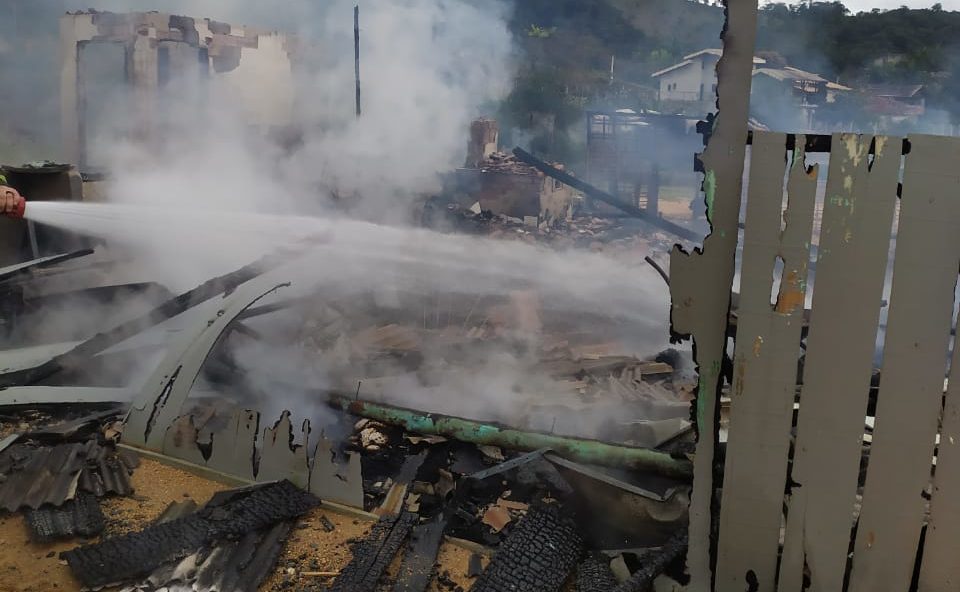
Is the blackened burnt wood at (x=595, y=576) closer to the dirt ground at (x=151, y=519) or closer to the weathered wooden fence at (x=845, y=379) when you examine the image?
the dirt ground at (x=151, y=519)

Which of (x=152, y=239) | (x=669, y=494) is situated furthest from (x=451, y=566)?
(x=152, y=239)

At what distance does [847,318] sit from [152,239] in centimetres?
898

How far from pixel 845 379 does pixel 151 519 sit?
4.01m

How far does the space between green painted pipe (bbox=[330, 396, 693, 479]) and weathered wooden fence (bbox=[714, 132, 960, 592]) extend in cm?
113

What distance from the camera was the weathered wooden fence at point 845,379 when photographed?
255 centimetres

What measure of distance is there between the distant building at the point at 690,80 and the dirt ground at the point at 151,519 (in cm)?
3337

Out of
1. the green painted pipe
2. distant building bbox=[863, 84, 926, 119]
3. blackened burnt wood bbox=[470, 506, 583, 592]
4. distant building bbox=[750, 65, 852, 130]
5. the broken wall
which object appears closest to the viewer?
blackened burnt wood bbox=[470, 506, 583, 592]

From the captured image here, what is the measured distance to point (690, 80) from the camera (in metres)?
38.5

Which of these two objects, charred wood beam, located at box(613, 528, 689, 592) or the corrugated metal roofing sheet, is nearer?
charred wood beam, located at box(613, 528, 689, 592)

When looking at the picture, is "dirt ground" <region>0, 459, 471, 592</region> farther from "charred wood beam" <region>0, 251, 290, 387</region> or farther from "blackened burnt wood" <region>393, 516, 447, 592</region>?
"charred wood beam" <region>0, 251, 290, 387</region>

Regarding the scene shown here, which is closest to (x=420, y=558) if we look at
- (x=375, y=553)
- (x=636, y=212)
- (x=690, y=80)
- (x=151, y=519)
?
(x=375, y=553)

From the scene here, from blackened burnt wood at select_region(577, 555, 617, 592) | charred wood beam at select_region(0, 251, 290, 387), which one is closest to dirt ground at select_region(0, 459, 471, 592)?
blackened burnt wood at select_region(577, 555, 617, 592)

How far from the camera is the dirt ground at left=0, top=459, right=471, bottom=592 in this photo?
3936mm

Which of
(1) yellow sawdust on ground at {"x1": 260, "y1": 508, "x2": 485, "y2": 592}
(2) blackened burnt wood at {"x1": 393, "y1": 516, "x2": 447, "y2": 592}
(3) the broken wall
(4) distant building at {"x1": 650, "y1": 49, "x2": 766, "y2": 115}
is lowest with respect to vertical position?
(1) yellow sawdust on ground at {"x1": 260, "y1": 508, "x2": 485, "y2": 592}
